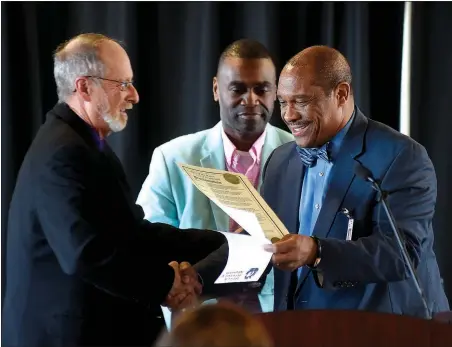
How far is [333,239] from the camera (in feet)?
7.47

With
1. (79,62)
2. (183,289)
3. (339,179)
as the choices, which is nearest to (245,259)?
(183,289)

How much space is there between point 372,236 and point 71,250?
83 cm

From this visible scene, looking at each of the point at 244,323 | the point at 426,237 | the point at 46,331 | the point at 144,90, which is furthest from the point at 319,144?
the point at 244,323

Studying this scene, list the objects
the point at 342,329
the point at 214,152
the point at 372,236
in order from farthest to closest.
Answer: the point at 214,152 < the point at 372,236 < the point at 342,329

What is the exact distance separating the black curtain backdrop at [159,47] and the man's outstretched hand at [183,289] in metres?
1.06

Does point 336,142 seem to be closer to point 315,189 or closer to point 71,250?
point 315,189

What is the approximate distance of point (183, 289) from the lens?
8.08ft

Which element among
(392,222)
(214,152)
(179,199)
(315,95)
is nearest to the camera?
(392,222)

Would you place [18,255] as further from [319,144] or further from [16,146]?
[16,146]

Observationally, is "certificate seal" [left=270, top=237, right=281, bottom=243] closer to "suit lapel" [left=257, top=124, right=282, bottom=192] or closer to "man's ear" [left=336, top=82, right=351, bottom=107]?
"man's ear" [left=336, top=82, right=351, bottom=107]

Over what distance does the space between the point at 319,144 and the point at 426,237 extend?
0.42 metres

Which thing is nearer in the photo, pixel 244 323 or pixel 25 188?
pixel 244 323

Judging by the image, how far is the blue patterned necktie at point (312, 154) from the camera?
95.9 inches

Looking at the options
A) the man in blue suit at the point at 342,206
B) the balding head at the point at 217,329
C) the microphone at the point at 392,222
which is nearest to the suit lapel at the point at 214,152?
the man in blue suit at the point at 342,206
